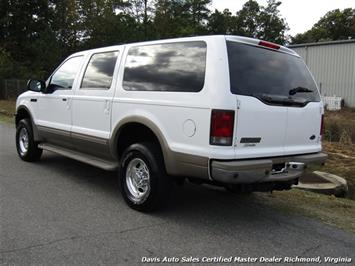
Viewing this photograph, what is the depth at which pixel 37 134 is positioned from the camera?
26.3ft

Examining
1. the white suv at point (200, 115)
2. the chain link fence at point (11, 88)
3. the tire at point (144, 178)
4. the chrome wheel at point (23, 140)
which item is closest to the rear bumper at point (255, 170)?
the white suv at point (200, 115)

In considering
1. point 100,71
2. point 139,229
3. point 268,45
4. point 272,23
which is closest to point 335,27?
point 272,23

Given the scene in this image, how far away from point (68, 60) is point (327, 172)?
5047mm

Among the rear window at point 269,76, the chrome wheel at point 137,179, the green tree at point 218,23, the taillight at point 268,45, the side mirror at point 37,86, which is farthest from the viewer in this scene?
the green tree at point 218,23

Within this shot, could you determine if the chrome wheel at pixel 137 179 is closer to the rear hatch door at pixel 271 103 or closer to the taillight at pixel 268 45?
the rear hatch door at pixel 271 103

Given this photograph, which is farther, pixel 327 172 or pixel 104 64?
pixel 327 172

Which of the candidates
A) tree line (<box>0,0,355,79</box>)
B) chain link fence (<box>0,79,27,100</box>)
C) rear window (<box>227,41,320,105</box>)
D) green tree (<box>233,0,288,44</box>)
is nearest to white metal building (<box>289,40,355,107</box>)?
tree line (<box>0,0,355,79</box>)

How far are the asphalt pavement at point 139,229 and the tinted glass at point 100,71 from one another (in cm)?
151

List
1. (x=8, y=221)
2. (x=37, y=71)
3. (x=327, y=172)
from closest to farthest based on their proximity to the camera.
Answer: (x=8, y=221) → (x=327, y=172) → (x=37, y=71)

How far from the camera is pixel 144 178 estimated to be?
559cm

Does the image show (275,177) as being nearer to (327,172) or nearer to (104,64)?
(104,64)

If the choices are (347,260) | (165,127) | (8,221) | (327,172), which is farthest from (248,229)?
(327,172)

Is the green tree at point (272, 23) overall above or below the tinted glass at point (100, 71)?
above

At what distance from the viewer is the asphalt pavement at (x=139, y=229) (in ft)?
14.1
